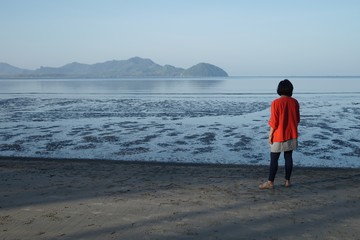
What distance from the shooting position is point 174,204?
18.0 feet

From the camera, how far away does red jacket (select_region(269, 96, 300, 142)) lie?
6.00 m

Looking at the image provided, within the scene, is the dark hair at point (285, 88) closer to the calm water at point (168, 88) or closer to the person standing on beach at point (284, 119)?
the person standing on beach at point (284, 119)

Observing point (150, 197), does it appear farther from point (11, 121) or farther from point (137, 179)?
point (11, 121)

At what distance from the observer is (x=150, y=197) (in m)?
5.89

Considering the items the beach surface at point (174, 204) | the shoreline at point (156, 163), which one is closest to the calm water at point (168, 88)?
the shoreline at point (156, 163)

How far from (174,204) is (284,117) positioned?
2.32m

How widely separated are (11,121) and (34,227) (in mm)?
15473

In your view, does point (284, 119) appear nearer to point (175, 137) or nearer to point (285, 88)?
point (285, 88)

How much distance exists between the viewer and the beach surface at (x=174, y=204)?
4438 millimetres

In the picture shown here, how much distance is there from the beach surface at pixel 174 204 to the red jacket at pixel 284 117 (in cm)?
100

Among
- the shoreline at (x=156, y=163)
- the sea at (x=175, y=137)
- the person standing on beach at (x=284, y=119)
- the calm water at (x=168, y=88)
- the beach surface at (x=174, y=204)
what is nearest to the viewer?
the beach surface at (x=174, y=204)

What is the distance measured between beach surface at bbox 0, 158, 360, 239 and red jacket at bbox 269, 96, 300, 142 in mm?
1002

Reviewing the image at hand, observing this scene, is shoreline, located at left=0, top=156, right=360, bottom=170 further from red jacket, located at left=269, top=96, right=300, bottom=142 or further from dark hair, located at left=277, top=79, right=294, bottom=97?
dark hair, located at left=277, top=79, right=294, bottom=97

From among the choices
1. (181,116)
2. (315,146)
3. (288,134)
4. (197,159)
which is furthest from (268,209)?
(181,116)
